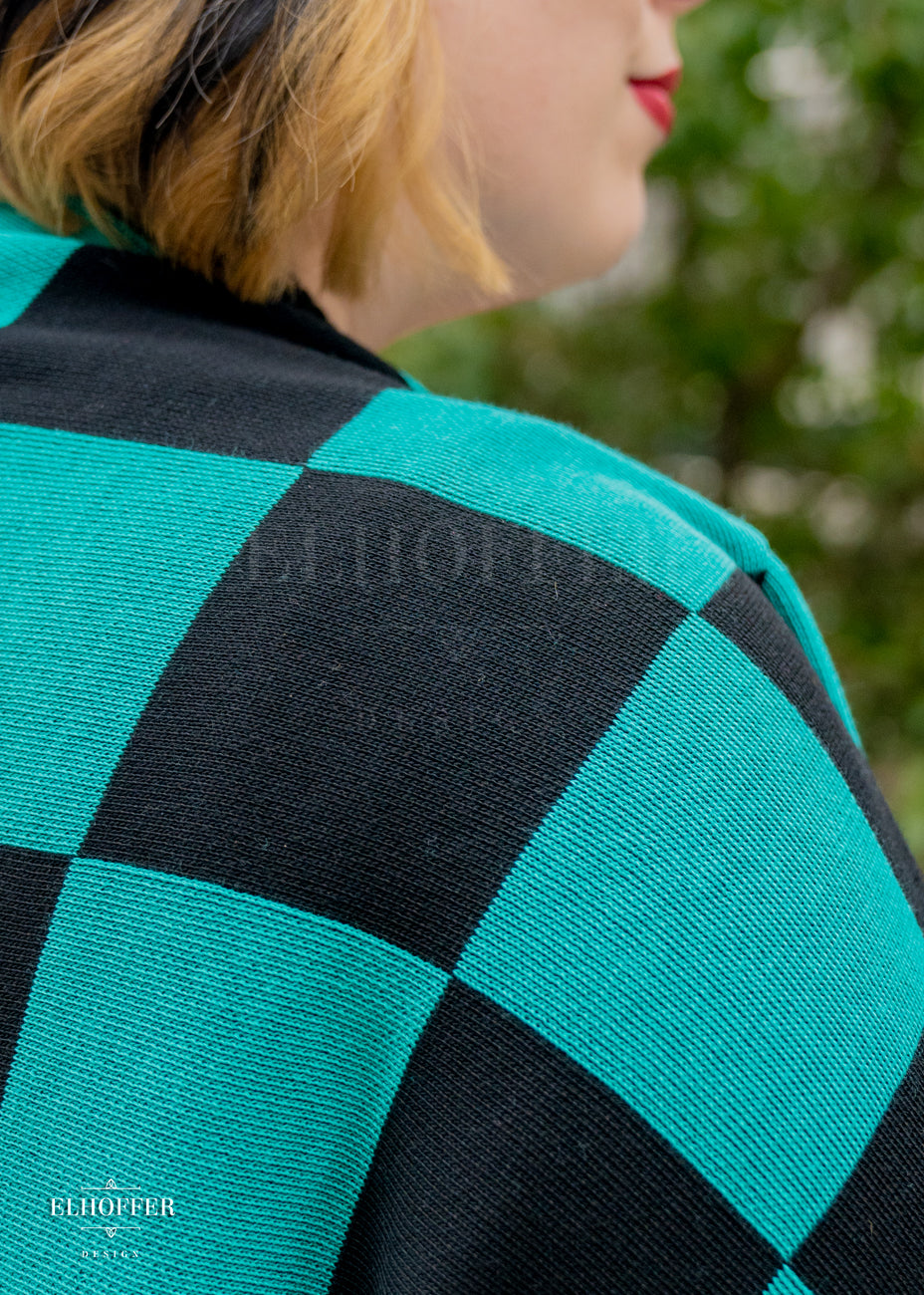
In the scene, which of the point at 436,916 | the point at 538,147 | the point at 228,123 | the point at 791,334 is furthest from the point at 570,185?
the point at 791,334

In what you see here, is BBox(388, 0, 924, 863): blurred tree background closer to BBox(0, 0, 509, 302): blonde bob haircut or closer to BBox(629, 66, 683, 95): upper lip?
BBox(629, 66, 683, 95): upper lip

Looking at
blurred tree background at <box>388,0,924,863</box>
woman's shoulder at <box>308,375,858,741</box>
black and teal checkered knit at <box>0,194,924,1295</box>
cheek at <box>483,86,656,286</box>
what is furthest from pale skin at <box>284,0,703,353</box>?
blurred tree background at <box>388,0,924,863</box>

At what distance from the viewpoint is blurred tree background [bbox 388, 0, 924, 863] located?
9.45ft

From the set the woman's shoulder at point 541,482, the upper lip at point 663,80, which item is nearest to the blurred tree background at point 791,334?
the upper lip at point 663,80

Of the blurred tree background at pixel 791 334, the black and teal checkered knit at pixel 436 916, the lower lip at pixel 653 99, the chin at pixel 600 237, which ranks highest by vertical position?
the lower lip at pixel 653 99

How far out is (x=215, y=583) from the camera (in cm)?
63

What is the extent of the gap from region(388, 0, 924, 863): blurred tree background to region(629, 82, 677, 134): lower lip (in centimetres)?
186

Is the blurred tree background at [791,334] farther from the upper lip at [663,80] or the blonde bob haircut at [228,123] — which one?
the blonde bob haircut at [228,123]

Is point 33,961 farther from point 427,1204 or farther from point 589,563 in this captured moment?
point 589,563

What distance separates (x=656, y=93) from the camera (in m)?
1.01

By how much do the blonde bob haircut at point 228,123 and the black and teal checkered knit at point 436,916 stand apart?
234 mm

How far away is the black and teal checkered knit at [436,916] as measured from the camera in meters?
0.55

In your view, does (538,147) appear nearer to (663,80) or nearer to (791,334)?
(663,80)

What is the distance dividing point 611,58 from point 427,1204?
800mm
